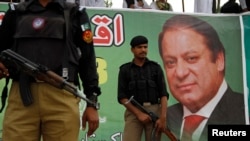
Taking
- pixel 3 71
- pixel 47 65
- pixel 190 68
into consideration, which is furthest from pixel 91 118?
pixel 190 68

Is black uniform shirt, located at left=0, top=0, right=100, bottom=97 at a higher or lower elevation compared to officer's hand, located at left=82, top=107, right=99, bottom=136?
higher

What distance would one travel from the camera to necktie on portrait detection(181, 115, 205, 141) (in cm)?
551

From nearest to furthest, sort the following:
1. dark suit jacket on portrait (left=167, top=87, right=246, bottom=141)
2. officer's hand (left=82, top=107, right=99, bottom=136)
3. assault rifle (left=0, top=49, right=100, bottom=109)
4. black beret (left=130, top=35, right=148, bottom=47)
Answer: assault rifle (left=0, top=49, right=100, bottom=109) → officer's hand (left=82, top=107, right=99, bottom=136) → black beret (left=130, top=35, right=148, bottom=47) → dark suit jacket on portrait (left=167, top=87, right=246, bottom=141)

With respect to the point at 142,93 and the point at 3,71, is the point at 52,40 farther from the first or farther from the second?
the point at 142,93

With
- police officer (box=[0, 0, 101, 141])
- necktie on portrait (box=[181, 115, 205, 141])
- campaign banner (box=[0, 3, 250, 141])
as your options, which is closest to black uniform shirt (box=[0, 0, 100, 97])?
police officer (box=[0, 0, 101, 141])

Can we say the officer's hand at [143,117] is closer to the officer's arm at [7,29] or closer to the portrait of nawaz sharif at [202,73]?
the portrait of nawaz sharif at [202,73]

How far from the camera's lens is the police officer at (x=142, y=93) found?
16.2 ft

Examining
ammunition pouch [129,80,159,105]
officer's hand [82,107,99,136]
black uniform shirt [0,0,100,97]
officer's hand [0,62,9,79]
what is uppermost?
black uniform shirt [0,0,100,97]

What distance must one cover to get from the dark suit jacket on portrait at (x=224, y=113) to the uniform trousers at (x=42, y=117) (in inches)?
114

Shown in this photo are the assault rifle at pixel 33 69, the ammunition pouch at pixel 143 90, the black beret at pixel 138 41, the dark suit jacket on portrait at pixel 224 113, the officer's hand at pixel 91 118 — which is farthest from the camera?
the dark suit jacket on portrait at pixel 224 113

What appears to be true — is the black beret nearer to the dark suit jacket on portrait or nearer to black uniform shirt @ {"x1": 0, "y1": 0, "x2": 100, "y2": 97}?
the dark suit jacket on portrait

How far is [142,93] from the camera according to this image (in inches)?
194

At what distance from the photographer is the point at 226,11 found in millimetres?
6191

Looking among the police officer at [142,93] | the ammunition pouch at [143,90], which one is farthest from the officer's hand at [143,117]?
the ammunition pouch at [143,90]
